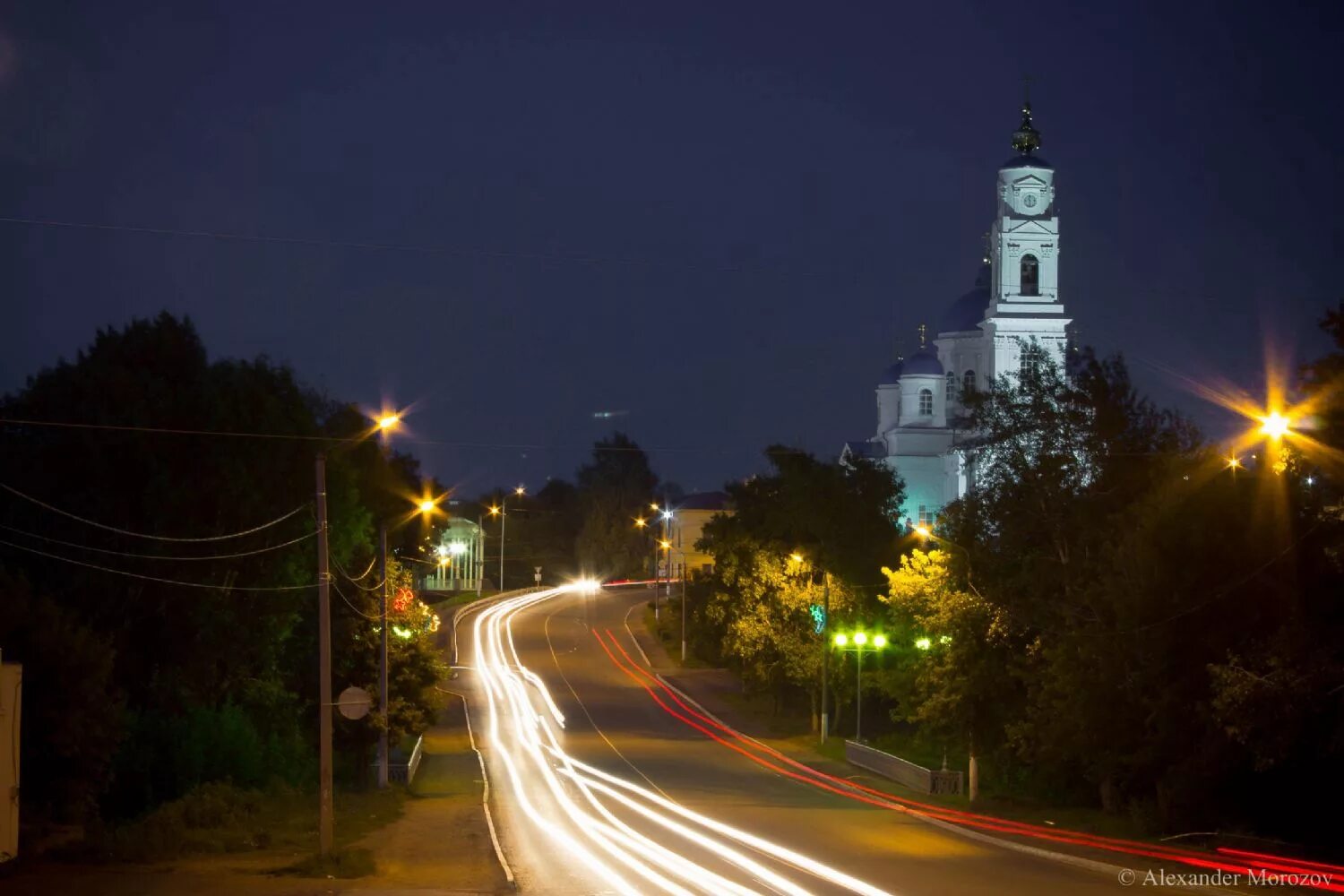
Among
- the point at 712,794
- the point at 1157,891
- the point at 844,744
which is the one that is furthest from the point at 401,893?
the point at 844,744

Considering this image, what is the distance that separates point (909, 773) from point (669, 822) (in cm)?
1284

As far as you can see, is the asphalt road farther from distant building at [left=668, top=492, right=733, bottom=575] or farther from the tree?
distant building at [left=668, top=492, right=733, bottom=575]

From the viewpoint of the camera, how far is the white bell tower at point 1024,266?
9569cm

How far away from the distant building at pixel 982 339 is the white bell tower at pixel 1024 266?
0.06 metres

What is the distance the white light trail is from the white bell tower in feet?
156

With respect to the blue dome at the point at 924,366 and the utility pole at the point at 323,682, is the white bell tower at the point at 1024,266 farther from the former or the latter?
the utility pole at the point at 323,682

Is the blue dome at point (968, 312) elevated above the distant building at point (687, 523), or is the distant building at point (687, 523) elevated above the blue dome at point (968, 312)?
the blue dome at point (968, 312)

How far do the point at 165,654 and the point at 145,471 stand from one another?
5.11 meters

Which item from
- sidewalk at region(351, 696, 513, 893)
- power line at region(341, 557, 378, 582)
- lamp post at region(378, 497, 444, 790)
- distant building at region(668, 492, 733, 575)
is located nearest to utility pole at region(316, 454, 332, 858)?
sidewalk at region(351, 696, 513, 893)

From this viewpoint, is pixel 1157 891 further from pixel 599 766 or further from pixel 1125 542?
pixel 599 766

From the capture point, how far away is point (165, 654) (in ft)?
133

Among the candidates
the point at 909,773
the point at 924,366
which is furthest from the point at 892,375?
the point at 909,773

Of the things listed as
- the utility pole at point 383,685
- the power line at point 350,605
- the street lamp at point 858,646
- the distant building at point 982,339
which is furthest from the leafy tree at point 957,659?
the distant building at point 982,339

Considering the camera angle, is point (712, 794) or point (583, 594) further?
point (583, 594)
